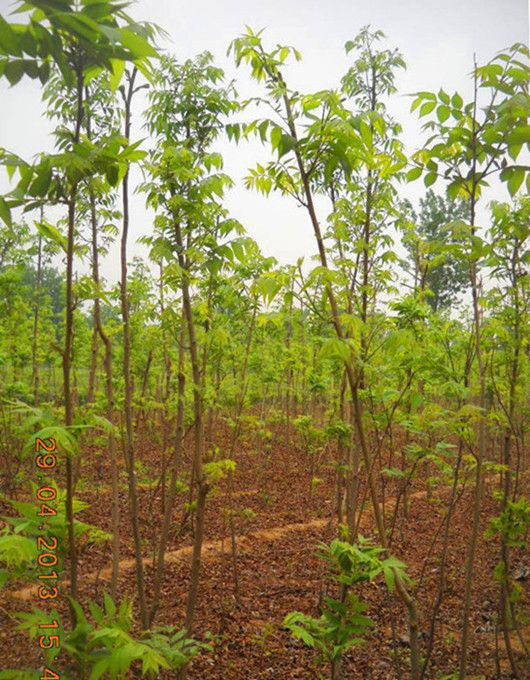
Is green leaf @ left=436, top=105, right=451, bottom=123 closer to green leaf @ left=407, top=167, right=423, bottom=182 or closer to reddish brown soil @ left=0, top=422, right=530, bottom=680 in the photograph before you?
green leaf @ left=407, top=167, right=423, bottom=182

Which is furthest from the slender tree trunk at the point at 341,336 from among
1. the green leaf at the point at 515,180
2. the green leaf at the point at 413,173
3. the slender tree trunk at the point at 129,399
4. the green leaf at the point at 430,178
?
the slender tree trunk at the point at 129,399

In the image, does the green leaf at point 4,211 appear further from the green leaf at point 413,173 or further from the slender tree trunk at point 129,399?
the green leaf at point 413,173

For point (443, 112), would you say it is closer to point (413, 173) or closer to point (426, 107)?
point (426, 107)

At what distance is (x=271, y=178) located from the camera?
2729 mm

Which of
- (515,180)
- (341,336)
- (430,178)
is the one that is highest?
(430,178)

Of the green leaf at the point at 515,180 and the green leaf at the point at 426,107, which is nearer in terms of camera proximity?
the green leaf at the point at 515,180

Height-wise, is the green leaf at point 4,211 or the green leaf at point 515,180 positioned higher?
the green leaf at point 515,180

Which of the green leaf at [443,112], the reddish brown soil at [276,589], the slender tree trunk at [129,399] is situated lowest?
the reddish brown soil at [276,589]

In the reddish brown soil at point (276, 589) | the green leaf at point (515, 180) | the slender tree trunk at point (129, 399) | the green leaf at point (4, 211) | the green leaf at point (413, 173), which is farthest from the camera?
the reddish brown soil at point (276, 589)

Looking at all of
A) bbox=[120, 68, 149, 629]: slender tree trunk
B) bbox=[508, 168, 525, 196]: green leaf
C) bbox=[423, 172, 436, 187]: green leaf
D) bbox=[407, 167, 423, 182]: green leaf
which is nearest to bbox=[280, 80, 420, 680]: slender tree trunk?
bbox=[407, 167, 423, 182]: green leaf

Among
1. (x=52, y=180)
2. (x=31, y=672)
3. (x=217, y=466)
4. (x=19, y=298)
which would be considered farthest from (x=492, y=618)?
(x=19, y=298)

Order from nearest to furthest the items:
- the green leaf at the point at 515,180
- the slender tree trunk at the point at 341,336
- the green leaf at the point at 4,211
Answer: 1. the green leaf at the point at 4,211
2. the green leaf at the point at 515,180
3. the slender tree trunk at the point at 341,336

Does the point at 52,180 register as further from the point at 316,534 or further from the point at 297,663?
the point at 316,534

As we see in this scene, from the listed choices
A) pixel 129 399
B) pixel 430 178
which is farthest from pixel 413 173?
pixel 129 399
